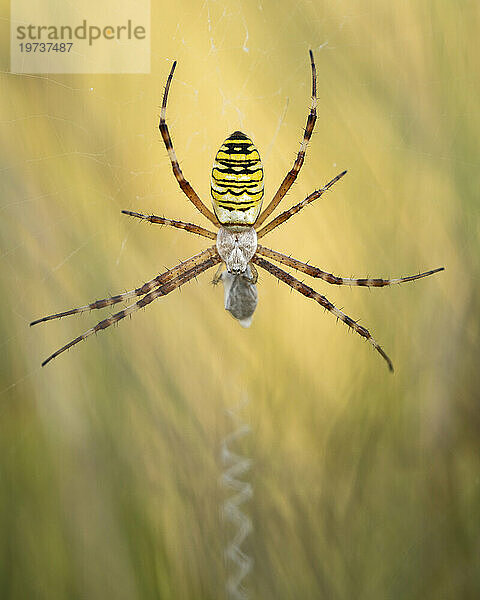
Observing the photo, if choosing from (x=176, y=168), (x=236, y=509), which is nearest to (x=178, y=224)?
(x=176, y=168)

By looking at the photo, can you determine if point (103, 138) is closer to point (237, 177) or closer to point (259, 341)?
point (237, 177)

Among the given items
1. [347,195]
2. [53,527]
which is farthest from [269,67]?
[53,527]

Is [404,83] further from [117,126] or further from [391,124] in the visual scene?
[117,126]

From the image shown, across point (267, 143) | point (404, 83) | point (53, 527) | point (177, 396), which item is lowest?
point (53, 527)

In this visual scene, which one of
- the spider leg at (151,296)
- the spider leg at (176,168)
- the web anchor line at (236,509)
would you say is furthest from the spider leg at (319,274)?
the web anchor line at (236,509)

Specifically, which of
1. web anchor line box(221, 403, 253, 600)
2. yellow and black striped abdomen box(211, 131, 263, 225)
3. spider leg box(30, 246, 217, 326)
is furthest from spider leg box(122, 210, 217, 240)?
web anchor line box(221, 403, 253, 600)

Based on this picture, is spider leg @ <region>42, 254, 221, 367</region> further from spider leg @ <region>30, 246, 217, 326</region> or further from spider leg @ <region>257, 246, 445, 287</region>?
spider leg @ <region>257, 246, 445, 287</region>
